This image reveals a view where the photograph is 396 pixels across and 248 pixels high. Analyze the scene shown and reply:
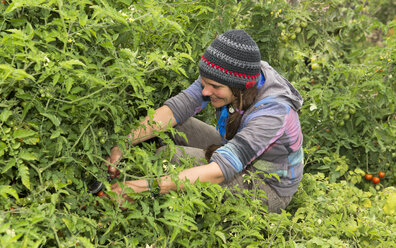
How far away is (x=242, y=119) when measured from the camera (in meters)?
2.86

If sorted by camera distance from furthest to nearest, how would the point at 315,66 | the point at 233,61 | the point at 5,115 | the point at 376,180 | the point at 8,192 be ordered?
1. the point at 315,66
2. the point at 376,180
3. the point at 233,61
4. the point at 5,115
5. the point at 8,192

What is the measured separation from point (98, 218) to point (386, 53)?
9.74 ft

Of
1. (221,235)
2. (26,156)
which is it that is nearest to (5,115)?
(26,156)

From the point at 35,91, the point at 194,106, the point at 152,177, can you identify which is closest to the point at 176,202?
the point at 152,177

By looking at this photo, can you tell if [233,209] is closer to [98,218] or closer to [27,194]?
[98,218]

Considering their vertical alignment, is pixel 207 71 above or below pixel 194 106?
above

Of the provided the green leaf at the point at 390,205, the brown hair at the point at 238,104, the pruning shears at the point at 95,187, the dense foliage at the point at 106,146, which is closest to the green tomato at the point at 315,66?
the dense foliage at the point at 106,146

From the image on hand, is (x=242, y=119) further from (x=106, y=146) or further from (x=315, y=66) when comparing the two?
(x=315, y=66)

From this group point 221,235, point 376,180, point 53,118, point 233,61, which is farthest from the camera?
point 376,180

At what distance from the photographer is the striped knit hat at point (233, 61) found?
8.60 ft

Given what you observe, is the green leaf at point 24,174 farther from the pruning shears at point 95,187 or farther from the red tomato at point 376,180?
the red tomato at point 376,180

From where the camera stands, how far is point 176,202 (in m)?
2.17

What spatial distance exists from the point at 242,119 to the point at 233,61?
0.43m

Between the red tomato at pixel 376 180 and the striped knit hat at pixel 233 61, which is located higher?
the striped knit hat at pixel 233 61
